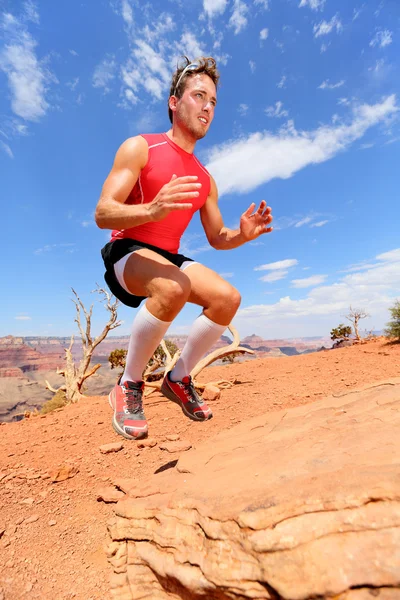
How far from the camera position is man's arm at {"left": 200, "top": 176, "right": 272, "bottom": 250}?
2.78 meters

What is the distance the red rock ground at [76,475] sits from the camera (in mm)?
2121

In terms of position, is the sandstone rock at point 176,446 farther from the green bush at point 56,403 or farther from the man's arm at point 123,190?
the green bush at point 56,403

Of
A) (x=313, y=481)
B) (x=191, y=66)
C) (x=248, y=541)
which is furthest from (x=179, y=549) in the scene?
(x=191, y=66)

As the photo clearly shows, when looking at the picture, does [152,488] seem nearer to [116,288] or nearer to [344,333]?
[116,288]

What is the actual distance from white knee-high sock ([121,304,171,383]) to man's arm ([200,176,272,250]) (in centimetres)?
100

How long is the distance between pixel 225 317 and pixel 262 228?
30.0 inches

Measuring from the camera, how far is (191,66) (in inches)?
108

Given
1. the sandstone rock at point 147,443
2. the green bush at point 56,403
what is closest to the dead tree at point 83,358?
the green bush at point 56,403

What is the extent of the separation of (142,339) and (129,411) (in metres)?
0.53

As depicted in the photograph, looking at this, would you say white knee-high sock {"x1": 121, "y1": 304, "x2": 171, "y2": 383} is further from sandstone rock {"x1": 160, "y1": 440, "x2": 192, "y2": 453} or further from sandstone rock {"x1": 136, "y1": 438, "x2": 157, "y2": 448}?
sandstone rock {"x1": 136, "y1": 438, "x2": 157, "y2": 448}

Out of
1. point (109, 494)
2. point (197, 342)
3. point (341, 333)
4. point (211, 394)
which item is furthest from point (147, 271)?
point (341, 333)

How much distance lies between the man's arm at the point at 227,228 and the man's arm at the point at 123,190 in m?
0.81

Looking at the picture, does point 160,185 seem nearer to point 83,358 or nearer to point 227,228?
point 227,228

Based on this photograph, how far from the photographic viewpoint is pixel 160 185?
98.2 inches
